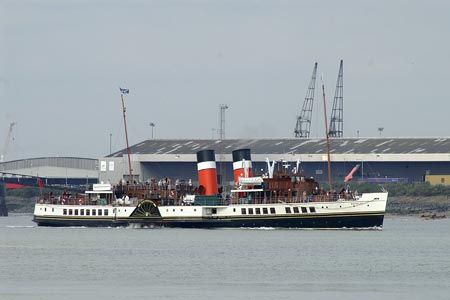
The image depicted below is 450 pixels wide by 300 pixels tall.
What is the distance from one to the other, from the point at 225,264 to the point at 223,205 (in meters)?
34.1

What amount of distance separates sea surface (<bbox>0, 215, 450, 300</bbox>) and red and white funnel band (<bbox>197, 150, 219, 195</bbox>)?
490 cm

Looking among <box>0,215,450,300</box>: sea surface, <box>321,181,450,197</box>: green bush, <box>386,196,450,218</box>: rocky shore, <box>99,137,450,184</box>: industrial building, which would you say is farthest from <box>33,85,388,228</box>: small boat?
<box>99,137,450,184</box>: industrial building

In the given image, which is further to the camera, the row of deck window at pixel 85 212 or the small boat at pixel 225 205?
the row of deck window at pixel 85 212

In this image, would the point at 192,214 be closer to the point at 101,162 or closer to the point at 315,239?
the point at 315,239

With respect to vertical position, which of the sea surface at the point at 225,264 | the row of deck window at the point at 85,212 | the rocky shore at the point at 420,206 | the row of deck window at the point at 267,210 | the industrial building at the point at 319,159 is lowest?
the sea surface at the point at 225,264

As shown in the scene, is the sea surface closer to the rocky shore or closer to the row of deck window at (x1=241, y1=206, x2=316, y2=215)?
the row of deck window at (x1=241, y1=206, x2=316, y2=215)

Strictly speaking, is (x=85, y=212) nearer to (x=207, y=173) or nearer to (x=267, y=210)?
(x=207, y=173)

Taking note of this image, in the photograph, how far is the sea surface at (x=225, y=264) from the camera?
215ft

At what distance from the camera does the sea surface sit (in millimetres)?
65500

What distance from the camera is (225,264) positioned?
79375 mm

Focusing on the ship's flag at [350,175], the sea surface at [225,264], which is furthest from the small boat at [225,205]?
the ship's flag at [350,175]

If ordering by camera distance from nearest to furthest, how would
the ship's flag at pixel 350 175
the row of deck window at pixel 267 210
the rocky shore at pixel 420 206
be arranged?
the row of deck window at pixel 267 210
the rocky shore at pixel 420 206
the ship's flag at pixel 350 175

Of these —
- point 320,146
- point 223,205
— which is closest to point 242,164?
point 223,205

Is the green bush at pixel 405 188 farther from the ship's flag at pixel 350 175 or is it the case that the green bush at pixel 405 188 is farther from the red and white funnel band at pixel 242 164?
the red and white funnel band at pixel 242 164
